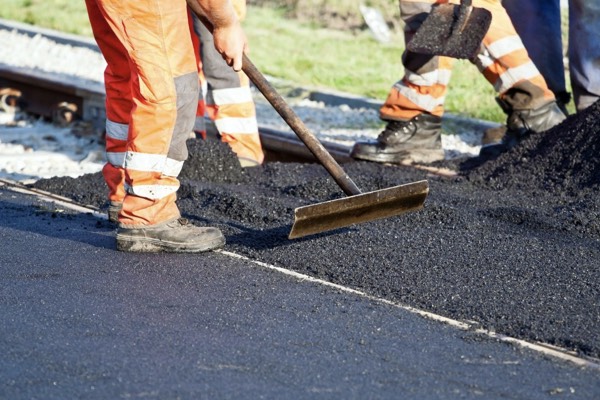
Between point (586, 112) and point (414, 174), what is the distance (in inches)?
40.7

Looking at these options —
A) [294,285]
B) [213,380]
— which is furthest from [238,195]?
[213,380]

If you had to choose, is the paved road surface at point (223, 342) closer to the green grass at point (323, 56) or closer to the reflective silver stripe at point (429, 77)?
the reflective silver stripe at point (429, 77)

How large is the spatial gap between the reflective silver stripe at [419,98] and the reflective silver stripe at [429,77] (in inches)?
3.0

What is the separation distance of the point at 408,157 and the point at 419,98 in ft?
1.25

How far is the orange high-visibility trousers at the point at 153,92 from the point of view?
4645 mm

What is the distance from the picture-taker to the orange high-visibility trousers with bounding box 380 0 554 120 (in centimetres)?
686

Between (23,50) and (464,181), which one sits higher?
(464,181)

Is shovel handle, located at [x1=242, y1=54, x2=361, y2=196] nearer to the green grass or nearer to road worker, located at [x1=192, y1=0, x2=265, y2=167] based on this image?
road worker, located at [x1=192, y1=0, x2=265, y2=167]

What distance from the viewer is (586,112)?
21.0 ft

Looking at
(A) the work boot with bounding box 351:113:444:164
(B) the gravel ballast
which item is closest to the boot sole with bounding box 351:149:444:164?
(A) the work boot with bounding box 351:113:444:164

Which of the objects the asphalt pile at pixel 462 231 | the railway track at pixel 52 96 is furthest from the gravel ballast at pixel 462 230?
the railway track at pixel 52 96

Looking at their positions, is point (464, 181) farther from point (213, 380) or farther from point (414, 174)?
point (213, 380)

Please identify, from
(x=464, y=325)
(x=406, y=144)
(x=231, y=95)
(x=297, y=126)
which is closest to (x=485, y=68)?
(x=406, y=144)

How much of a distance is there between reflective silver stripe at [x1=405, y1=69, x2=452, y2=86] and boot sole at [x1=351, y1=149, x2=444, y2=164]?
436 millimetres
